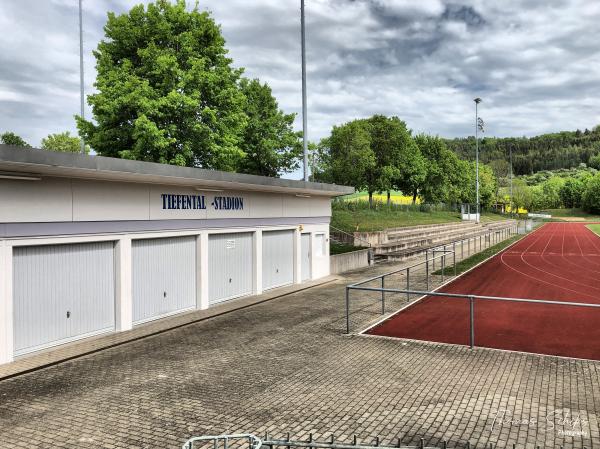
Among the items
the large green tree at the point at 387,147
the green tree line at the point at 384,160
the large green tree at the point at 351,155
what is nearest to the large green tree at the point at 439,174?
the green tree line at the point at 384,160

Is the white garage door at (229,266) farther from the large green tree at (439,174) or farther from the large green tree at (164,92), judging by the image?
the large green tree at (439,174)

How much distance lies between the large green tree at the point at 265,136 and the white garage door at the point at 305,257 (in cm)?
1904

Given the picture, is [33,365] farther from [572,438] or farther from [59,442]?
[572,438]

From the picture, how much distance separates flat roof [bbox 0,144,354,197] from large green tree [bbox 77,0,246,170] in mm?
12364

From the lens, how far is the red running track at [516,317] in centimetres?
1097

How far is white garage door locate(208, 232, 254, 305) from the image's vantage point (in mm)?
15719

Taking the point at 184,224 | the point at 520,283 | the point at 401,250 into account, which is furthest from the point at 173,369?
the point at 401,250

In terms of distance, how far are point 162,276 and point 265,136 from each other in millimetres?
28054

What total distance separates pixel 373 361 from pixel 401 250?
79.0 ft

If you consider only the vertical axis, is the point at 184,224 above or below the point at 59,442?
above

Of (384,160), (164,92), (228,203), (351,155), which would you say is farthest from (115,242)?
(384,160)

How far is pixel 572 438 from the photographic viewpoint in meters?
6.09

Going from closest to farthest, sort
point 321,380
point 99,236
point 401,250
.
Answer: point 321,380, point 99,236, point 401,250

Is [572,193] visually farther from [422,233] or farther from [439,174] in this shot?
[422,233]
